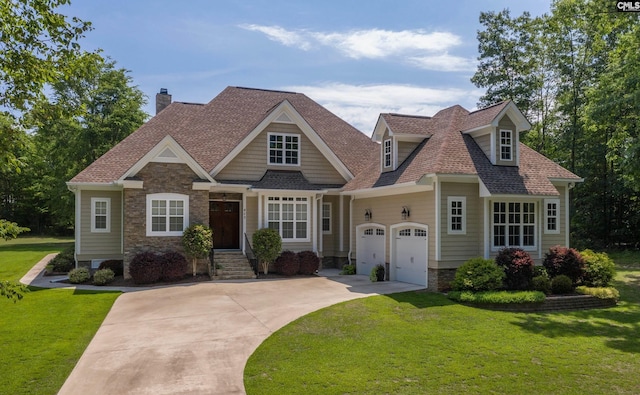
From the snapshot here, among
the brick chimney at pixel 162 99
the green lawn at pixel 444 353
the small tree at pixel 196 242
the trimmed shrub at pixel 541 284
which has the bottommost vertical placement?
the green lawn at pixel 444 353

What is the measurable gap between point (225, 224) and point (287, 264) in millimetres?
4028

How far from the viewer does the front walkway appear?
8.08 metres

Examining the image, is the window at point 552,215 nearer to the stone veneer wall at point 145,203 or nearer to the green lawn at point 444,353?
the green lawn at point 444,353

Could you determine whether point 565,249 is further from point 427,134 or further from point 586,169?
point 586,169

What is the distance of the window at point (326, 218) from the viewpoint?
80.2 feet

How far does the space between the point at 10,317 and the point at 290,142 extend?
14010 millimetres

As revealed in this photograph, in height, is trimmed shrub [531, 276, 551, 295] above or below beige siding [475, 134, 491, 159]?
below

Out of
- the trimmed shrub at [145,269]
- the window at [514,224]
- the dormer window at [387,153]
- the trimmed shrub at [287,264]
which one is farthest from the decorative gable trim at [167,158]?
the window at [514,224]

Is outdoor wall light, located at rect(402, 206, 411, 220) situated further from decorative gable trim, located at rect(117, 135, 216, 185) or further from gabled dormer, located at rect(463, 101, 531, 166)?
decorative gable trim, located at rect(117, 135, 216, 185)

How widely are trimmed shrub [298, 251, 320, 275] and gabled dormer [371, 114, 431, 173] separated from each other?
4.93 m

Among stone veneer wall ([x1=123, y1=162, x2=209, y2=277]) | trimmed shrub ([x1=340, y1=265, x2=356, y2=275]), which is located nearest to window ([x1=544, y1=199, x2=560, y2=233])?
A: trimmed shrub ([x1=340, y1=265, x2=356, y2=275])

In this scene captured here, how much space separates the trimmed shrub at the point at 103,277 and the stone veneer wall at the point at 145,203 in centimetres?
62

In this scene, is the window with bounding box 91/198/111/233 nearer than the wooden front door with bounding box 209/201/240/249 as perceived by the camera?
Yes

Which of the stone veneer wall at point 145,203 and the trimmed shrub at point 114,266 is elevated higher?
the stone veneer wall at point 145,203
